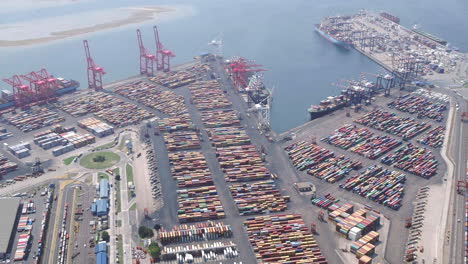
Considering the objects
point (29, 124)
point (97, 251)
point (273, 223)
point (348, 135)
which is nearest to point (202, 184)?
point (273, 223)

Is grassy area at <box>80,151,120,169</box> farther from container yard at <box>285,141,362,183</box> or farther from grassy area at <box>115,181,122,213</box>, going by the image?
container yard at <box>285,141,362,183</box>

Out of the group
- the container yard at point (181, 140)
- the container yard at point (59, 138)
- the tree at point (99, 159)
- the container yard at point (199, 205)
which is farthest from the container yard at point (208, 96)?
the container yard at point (199, 205)

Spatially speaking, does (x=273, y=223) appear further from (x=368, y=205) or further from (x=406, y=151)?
(x=406, y=151)

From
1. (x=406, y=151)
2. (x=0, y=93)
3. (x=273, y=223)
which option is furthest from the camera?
(x=0, y=93)

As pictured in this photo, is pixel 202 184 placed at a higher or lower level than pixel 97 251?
higher

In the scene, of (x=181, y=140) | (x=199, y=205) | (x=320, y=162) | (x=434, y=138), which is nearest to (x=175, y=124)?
(x=181, y=140)

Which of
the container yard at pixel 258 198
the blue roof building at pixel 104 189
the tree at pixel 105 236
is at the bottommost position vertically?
the container yard at pixel 258 198

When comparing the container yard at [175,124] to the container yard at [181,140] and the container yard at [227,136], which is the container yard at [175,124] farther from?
the container yard at [227,136]

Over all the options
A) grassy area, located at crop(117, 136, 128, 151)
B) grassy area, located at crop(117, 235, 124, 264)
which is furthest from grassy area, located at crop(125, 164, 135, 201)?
grassy area, located at crop(117, 235, 124, 264)
